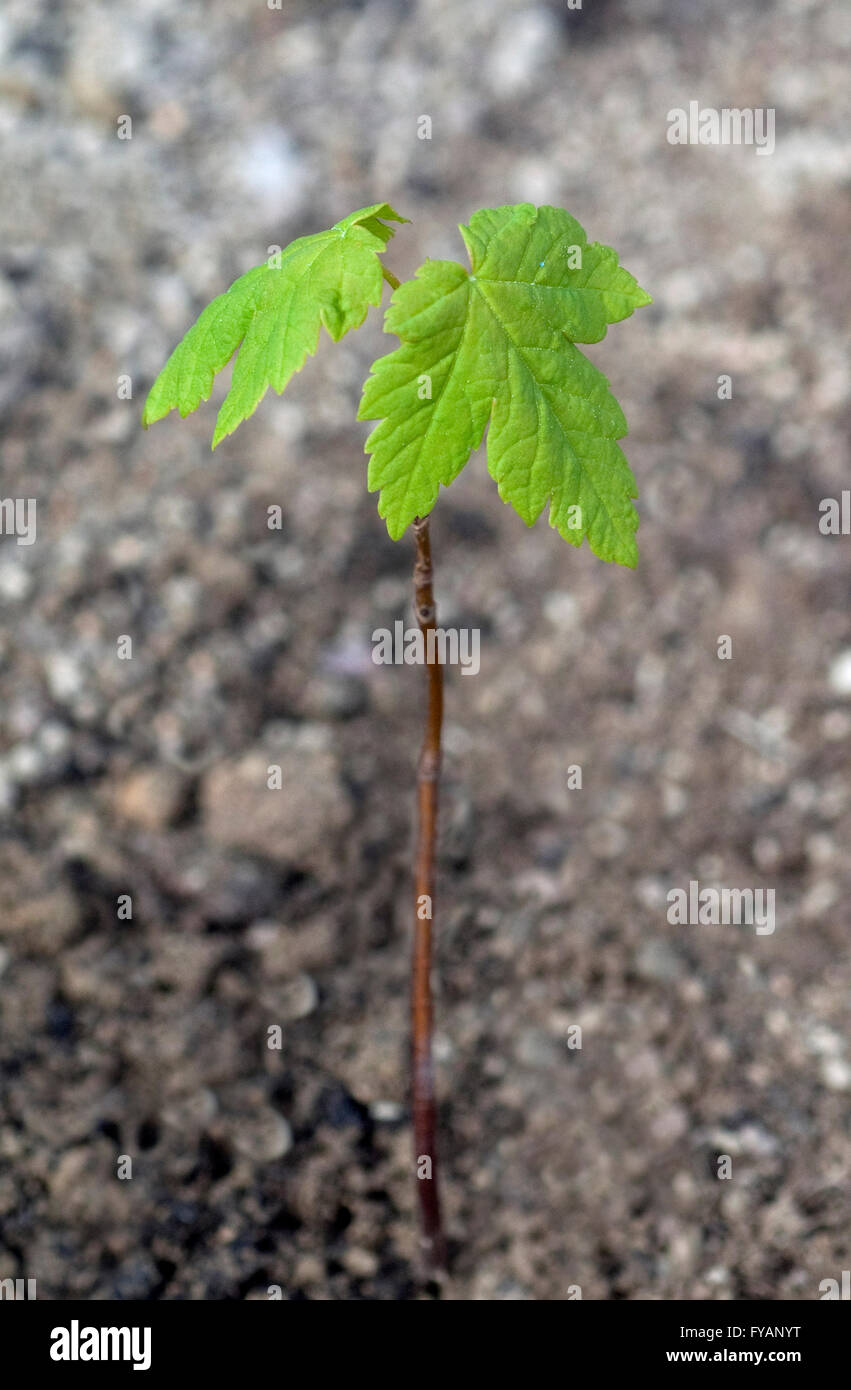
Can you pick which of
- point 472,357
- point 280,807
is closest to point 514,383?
point 472,357

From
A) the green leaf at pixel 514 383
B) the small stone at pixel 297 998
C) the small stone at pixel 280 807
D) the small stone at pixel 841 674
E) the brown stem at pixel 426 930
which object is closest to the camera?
the green leaf at pixel 514 383

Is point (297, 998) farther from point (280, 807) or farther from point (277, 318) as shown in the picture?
point (277, 318)

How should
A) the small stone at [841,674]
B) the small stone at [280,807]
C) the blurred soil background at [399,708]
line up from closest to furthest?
the blurred soil background at [399,708]
the small stone at [280,807]
the small stone at [841,674]

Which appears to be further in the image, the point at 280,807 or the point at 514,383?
the point at 280,807

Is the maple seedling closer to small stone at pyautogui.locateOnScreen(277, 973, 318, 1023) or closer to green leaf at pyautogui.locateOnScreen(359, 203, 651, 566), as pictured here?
green leaf at pyautogui.locateOnScreen(359, 203, 651, 566)

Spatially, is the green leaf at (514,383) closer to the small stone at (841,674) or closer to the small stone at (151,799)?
the small stone at (151,799)

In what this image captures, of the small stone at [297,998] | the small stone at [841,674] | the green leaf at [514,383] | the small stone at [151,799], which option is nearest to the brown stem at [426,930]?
the green leaf at [514,383]
